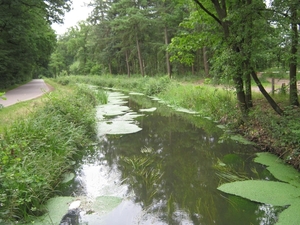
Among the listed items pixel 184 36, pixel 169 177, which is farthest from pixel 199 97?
pixel 169 177

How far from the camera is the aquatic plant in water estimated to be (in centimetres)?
324

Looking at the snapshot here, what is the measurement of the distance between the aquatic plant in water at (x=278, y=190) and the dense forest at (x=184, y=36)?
216cm

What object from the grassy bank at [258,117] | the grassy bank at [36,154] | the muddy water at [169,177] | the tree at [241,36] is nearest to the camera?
the grassy bank at [36,154]

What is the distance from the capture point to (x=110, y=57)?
32.4 metres

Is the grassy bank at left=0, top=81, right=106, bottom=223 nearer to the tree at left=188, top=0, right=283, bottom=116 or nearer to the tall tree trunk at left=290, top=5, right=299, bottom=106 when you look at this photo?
the tree at left=188, top=0, right=283, bottom=116

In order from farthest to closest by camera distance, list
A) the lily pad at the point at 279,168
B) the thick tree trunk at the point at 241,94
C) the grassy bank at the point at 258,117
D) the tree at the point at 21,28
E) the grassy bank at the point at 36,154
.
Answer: the tree at the point at 21,28
the thick tree trunk at the point at 241,94
the grassy bank at the point at 258,117
the lily pad at the point at 279,168
the grassy bank at the point at 36,154

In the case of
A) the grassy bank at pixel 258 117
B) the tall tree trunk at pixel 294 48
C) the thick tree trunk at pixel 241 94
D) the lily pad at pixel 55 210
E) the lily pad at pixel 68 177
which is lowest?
the lily pad at pixel 68 177

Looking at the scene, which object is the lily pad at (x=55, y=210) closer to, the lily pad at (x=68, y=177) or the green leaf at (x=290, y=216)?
the lily pad at (x=68, y=177)

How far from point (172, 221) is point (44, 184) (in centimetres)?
196

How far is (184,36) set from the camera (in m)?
8.15

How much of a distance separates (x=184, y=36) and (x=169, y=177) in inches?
203

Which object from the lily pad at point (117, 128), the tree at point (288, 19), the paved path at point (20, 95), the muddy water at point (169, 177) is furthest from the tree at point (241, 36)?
the paved path at point (20, 95)

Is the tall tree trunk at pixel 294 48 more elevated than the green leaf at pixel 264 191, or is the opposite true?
the tall tree trunk at pixel 294 48

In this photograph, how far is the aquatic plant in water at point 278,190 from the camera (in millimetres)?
3239
